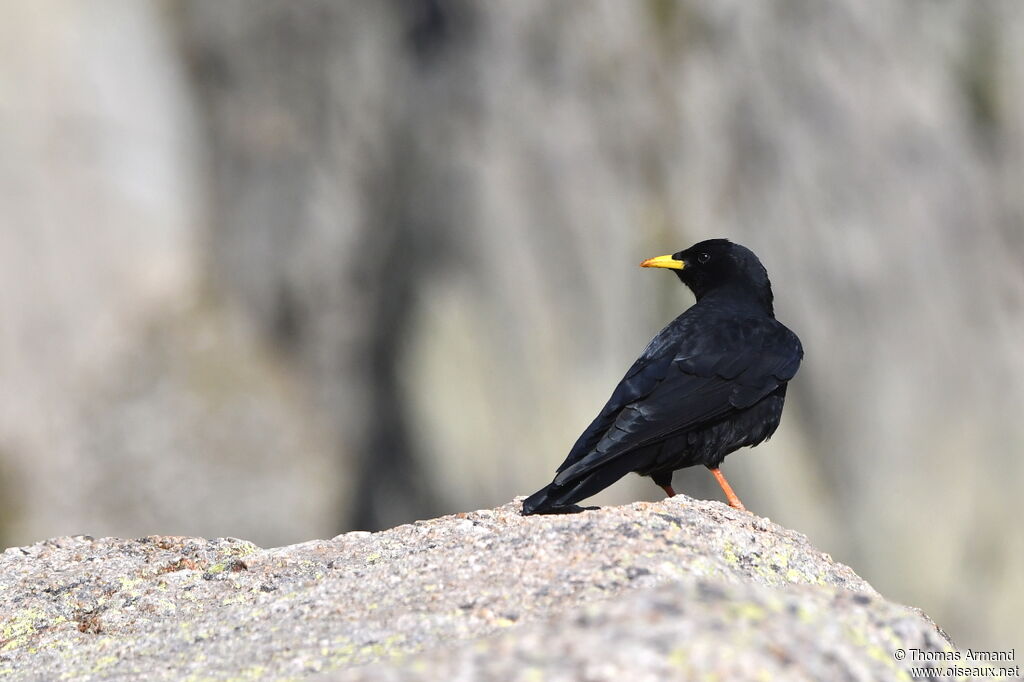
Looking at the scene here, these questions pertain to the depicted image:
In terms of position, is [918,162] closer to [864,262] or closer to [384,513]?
[864,262]

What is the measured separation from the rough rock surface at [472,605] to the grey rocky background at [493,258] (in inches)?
426

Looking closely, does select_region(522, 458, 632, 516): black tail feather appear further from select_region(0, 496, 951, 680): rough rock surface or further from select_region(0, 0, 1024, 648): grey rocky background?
select_region(0, 0, 1024, 648): grey rocky background

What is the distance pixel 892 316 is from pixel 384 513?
7700 millimetres

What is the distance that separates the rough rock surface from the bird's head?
8.43ft

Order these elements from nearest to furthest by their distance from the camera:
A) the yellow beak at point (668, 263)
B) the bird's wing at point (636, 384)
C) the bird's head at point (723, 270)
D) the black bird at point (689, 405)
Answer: the black bird at point (689, 405) < the bird's wing at point (636, 384) < the bird's head at point (723, 270) < the yellow beak at point (668, 263)

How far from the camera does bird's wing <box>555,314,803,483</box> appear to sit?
600cm

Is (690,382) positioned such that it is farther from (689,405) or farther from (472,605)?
(472,605)

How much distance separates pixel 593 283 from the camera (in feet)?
56.5

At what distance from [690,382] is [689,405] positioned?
0.20 metres

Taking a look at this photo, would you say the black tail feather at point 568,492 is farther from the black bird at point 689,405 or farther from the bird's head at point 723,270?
the bird's head at point 723,270

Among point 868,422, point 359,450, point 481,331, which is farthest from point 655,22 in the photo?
point 359,450

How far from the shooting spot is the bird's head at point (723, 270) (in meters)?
7.91

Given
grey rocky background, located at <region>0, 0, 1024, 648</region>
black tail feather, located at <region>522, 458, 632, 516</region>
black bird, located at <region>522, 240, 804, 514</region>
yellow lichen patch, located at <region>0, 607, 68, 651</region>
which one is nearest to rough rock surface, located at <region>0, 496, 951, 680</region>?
yellow lichen patch, located at <region>0, 607, 68, 651</region>

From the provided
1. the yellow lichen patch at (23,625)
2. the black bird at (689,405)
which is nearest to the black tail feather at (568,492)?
the black bird at (689,405)
